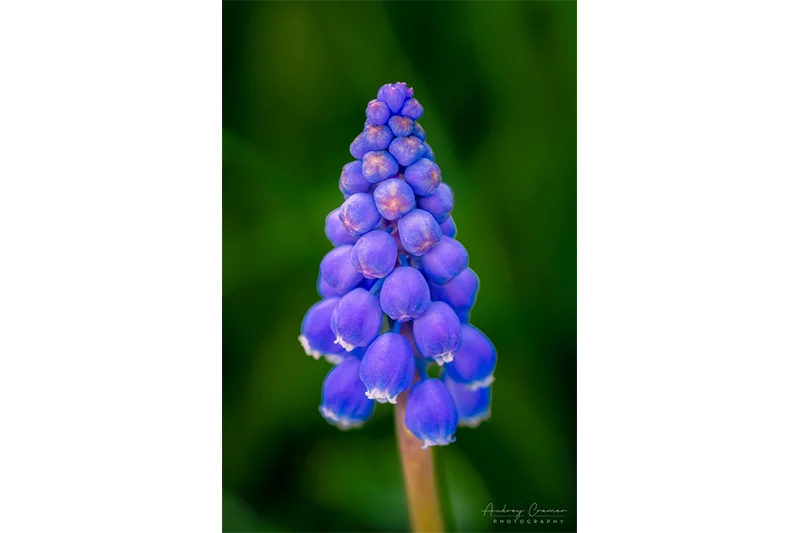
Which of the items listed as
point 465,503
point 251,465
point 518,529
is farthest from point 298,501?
point 518,529

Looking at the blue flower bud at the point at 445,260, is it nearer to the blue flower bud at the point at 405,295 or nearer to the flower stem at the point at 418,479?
the blue flower bud at the point at 405,295

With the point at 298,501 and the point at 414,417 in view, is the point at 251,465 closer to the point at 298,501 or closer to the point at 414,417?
the point at 298,501

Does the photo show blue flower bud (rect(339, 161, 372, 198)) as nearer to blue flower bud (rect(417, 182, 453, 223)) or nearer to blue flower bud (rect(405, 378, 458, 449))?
blue flower bud (rect(417, 182, 453, 223))

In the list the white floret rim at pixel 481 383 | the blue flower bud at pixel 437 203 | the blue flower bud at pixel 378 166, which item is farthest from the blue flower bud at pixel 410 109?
the white floret rim at pixel 481 383

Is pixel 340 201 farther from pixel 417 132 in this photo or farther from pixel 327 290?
pixel 417 132

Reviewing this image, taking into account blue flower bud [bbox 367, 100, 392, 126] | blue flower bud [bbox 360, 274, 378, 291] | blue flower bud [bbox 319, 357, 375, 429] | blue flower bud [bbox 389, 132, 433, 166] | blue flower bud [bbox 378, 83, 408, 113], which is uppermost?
blue flower bud [bbox 378, 83, 408, 113]

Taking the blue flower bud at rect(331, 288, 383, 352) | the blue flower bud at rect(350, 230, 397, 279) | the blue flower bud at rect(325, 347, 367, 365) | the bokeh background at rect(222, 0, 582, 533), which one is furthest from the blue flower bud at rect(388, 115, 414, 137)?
the bokeh background at rect(222, 0, 582, 533)
